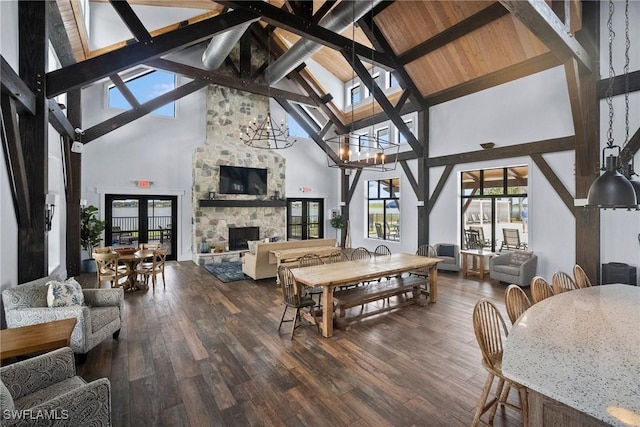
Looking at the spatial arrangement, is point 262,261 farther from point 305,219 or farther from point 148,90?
point 148,90

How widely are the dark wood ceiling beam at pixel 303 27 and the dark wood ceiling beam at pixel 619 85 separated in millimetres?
4333

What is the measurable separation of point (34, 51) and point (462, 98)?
822cm

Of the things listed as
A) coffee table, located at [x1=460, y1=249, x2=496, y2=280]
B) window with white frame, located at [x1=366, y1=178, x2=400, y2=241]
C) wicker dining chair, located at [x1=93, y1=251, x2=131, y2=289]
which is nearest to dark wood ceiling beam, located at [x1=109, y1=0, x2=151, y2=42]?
wicker dining chair, located at [x1=93, y1=251, x2=131, y2=289]

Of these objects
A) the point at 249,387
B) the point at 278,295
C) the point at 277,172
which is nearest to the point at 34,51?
the point at 249,387

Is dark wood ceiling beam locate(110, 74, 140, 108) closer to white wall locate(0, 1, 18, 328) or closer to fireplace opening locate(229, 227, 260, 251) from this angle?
white wall locate(0, 1, 18, 328)

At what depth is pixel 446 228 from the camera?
8023 mm

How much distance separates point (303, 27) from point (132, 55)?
9.98 feet

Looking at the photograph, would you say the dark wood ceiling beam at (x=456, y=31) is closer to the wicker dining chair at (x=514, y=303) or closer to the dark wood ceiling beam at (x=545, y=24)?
the dark wood ceiling beam at (x=545, y=24)

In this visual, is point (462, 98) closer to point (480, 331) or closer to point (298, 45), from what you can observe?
point (298, 45)

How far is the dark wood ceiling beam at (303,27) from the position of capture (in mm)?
4781

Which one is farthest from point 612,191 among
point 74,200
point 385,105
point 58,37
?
point 74,200

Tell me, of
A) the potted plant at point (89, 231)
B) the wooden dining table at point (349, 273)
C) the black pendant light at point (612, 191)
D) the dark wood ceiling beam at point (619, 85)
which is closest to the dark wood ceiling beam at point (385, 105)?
the dark wood ceiling beam at point (619, 85)

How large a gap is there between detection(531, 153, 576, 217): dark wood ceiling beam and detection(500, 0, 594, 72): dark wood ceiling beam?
2194mm

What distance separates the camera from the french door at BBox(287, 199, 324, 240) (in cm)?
1133
